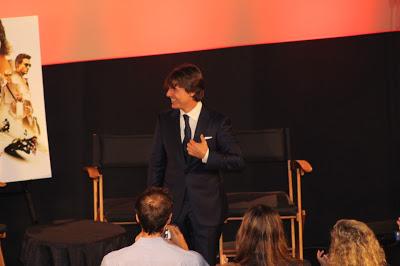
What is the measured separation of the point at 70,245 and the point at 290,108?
2.75 m

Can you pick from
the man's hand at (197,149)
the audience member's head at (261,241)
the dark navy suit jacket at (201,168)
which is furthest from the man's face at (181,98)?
the audience member's head at (261,241)

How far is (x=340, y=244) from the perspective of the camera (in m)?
3.54

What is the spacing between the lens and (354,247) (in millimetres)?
3502

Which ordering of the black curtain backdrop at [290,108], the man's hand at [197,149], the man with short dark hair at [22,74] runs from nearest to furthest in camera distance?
the man's hand at [197,149], the man with short dark hair at [22,74], the black curtain backdrop at [290,108]

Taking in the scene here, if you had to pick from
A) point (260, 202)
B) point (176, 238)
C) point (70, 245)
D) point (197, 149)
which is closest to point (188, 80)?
point (197, 149)

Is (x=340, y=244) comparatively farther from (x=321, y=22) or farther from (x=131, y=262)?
(x=321, y=22)

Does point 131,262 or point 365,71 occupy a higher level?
point 365,71

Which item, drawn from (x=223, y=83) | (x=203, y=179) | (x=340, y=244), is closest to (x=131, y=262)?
(x=340, y=244)

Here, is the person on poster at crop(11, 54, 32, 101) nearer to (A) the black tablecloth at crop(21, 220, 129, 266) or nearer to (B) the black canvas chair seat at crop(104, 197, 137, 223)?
(B) the black canvas chair seat at crop(104, 197, 137, 223)

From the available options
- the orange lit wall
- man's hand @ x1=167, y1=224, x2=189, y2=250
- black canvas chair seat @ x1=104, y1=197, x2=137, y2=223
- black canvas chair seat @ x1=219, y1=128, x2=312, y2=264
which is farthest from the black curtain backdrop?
man's hand @ x1=167, y1=224, x2=189, y2=250

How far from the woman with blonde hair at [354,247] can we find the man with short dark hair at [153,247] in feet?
1.90

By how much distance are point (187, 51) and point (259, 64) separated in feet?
1.96

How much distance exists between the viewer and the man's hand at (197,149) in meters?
4.46

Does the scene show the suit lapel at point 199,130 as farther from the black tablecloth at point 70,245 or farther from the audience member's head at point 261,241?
the audience member's head at point 261,241
